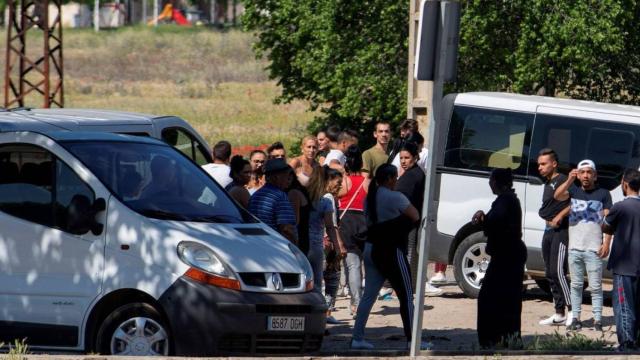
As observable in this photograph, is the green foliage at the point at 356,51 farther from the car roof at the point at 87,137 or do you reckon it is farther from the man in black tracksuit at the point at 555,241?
the car roof at the point at 87,137

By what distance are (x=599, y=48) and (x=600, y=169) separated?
39.2 feet

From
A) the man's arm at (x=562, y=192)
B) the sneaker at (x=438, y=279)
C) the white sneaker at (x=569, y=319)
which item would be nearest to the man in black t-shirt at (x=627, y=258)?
the white sneaker at (x=569, y=319)

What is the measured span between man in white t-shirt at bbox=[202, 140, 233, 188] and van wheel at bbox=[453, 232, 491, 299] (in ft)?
10.9

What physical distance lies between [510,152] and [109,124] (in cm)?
481

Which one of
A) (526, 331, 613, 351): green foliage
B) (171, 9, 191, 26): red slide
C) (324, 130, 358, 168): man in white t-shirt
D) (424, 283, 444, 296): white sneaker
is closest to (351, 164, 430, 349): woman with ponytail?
(526, 331, 613, 351): green foliage

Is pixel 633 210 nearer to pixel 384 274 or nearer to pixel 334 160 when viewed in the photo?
pixel 384 274

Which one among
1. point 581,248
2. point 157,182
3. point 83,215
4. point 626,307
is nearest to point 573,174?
point 581,248

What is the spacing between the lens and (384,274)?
11.5m

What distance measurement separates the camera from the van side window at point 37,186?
384 inches

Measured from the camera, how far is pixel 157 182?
33.1ft

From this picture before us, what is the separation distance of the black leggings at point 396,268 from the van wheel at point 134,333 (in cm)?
265

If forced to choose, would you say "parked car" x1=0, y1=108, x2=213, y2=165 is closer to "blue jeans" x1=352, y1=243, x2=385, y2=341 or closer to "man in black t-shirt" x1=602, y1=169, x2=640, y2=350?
"blue jeans" x1=352, y1=243, x2=385, y2=341

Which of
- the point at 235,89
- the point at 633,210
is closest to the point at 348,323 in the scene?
the point at 633,210

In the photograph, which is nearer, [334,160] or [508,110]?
[334,160]
